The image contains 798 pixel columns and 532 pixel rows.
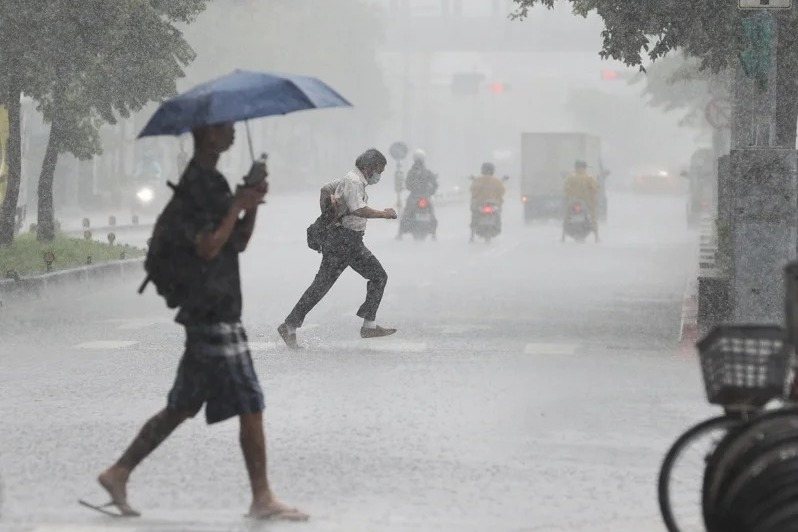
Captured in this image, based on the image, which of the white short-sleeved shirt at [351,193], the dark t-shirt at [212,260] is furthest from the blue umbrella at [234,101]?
the white short-sleeved shirt at [351,193]

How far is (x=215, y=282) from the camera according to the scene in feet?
25.4

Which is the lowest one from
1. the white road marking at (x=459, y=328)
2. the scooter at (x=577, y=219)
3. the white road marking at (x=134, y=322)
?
the scooter at (x=577, y=219)

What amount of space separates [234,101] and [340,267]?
830 centimetres

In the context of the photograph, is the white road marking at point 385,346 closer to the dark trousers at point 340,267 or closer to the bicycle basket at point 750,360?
the dark trousers at point 340,267

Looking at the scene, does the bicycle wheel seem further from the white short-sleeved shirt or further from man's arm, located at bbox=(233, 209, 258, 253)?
the white short-sleeved shirt

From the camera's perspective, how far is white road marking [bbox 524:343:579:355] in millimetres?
15797

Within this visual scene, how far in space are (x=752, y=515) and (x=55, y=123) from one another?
23.3 m

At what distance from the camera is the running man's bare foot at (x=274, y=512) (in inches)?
308


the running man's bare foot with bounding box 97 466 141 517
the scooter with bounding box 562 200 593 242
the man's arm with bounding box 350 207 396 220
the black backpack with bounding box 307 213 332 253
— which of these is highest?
the man's arm with bounding box 350 207 396 220

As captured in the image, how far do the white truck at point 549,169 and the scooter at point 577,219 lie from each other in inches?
537

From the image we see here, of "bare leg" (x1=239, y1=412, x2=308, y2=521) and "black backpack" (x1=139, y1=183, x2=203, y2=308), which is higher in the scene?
"black backpack" (x1=139, y1=183, x2=203, y2=308)

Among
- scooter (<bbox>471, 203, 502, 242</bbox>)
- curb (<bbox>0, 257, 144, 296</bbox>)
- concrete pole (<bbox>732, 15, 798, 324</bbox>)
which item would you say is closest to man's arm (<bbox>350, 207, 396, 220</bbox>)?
concrete pole (<bbox>732, 15, 798, 324</bbox>)

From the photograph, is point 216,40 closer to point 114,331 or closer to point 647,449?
point 114,331

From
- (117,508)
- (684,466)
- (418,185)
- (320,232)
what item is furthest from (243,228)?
(418,185)
